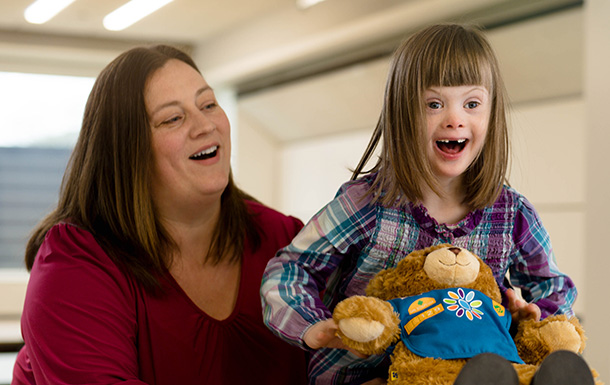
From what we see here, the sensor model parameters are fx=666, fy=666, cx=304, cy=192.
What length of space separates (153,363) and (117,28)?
305cm

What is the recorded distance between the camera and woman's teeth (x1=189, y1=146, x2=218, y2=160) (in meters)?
1.42

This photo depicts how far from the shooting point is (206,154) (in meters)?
1.45

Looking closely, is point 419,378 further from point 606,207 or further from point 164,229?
point 606,207

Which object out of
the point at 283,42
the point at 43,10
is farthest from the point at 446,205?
the point at 43,10

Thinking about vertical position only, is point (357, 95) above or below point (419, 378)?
above

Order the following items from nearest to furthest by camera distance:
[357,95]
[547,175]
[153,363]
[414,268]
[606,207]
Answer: [414,268], [153,363], [606,207], [547,175], [357,95]

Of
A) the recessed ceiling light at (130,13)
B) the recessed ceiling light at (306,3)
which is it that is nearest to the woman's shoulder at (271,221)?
the recessed ceiling light at (306,3)

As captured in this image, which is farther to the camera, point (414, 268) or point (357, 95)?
point (357, 95)

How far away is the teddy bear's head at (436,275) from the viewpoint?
981 millimetres

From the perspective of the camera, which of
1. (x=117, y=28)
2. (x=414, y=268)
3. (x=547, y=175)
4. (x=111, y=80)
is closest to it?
(x=414, y=268)

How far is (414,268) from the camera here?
1.02 metres

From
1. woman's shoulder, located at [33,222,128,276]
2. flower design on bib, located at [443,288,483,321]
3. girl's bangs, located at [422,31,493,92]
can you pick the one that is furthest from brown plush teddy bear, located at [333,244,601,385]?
woman's shoulder, located at [33,222,128,276]

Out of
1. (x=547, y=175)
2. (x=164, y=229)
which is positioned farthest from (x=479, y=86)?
(x=547, y=175)

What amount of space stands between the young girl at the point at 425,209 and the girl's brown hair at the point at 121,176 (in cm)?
33
